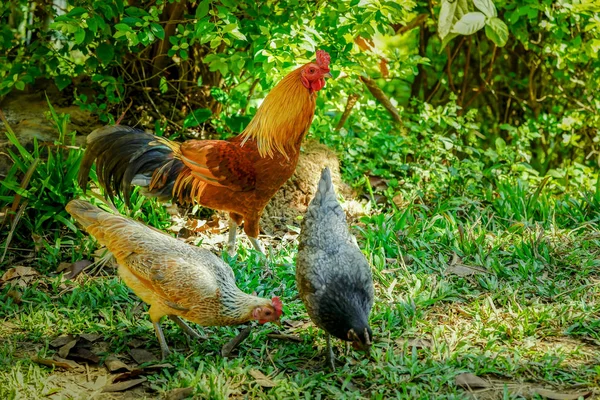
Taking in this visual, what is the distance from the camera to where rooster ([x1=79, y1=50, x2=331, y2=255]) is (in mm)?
5297

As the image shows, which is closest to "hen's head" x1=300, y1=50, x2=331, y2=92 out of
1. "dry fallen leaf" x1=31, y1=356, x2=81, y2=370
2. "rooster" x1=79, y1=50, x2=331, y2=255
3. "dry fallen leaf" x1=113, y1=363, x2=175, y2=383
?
"rooster" x1=79, y1=50, x2=331, y2=255

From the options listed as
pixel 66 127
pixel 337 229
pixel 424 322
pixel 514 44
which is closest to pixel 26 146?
pixel 66 127

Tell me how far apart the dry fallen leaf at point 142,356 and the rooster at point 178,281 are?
9 cm

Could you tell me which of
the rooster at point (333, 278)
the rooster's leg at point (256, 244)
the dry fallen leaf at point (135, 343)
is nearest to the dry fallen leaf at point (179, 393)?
the dry fallen leaf at point (135, 343)

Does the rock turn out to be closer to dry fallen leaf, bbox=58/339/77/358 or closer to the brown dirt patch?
the brown dirt patch

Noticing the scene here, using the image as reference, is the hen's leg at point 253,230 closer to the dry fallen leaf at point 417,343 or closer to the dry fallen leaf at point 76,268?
the dry fallen leaf at point 76,268

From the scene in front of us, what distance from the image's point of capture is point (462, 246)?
5695mm

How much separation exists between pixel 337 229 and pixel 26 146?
3457 mm

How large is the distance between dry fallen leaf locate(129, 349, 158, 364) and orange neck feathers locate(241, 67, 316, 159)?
1.75m

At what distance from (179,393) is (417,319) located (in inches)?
69.1

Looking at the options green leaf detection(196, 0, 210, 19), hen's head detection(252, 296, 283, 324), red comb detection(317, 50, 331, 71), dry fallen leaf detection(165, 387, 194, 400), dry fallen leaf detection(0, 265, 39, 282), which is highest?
green leaf detection(196, 0, 210, 19)

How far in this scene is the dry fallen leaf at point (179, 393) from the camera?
Answer: 386 centimetres

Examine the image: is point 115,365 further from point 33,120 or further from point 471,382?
point 33,120

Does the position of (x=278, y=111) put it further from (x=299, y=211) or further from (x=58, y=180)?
(x=58, y=180)
